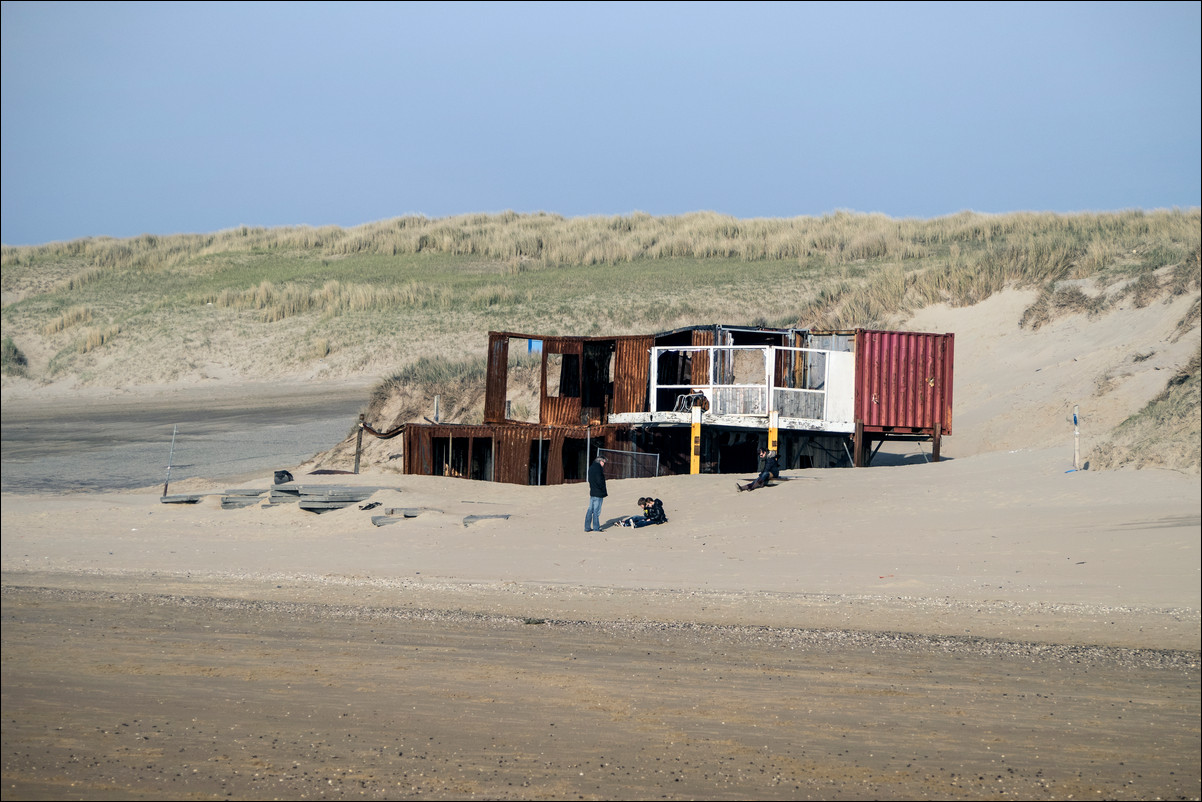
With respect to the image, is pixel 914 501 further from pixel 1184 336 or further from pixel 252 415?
pixel 252 415

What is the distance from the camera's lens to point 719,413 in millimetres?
23250

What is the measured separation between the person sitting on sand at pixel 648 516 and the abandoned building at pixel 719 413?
18.0 feet

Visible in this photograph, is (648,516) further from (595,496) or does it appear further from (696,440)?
(696,440)

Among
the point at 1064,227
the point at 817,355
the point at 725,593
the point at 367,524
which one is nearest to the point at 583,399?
the point at 817,355

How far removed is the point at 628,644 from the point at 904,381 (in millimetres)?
15543

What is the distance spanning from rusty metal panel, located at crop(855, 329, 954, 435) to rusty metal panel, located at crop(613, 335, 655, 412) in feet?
15.0

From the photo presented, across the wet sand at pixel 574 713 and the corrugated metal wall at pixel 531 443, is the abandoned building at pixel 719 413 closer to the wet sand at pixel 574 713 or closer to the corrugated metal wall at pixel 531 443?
the corrugated metal wall at pixel 531 443

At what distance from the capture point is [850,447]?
994 inches

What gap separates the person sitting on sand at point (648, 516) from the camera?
1716 cm

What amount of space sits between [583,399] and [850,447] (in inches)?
242

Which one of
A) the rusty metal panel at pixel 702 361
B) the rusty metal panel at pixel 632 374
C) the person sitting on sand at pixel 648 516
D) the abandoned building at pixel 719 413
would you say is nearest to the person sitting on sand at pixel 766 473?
the person sitting on sand at pixel 648 516

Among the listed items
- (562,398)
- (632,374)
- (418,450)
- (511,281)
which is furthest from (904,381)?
(511,281)

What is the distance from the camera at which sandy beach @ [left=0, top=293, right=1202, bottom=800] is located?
742 cm

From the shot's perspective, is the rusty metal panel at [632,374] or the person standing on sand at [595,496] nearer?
the person standing on sand at [595,496]
